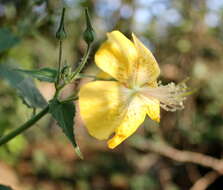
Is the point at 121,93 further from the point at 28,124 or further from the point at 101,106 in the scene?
the point at 28,124

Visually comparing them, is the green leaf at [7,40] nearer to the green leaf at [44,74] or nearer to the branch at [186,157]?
the green leaf at [44,74]

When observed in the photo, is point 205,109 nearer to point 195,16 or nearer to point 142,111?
Result: point 195,16

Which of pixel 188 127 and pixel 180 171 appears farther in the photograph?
pixel 180 171

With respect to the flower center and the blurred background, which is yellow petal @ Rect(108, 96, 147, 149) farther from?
the blurred background

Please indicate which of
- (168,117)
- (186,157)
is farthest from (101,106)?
(168,117)

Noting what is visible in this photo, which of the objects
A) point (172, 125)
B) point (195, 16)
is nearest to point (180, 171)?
point (172, 125)

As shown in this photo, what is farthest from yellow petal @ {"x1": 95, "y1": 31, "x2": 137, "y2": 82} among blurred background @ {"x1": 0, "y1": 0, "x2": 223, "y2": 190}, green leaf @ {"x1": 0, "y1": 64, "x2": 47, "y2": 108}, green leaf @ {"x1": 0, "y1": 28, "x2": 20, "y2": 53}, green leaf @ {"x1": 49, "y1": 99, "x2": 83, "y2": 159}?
blurred background @ {"x1": 0, "y1": 0, "x2": 223, "y2": 190}

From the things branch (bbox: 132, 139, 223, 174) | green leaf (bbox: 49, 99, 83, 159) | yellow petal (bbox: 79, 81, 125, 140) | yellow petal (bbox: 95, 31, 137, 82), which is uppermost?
yellow petal (bbox: 95, 31, 137, 82)
